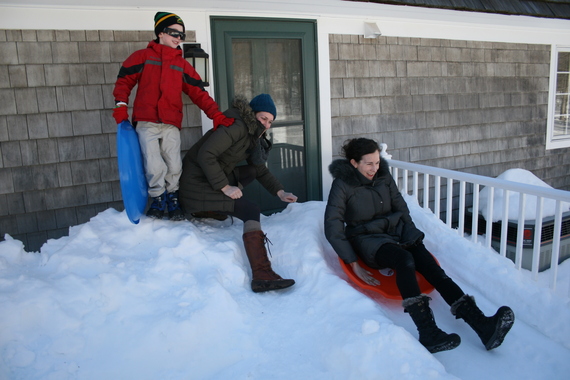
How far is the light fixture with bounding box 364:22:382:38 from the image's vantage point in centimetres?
450

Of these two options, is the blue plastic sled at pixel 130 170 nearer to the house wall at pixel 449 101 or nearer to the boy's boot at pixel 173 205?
the boy's boot at pixel 173 205

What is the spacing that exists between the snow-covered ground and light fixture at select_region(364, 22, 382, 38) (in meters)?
2.49

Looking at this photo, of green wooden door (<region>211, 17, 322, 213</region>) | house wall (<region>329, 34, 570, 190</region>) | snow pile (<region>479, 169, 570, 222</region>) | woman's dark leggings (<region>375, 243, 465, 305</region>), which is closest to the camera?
woman's dark leggings (<region>375, 243, 465, 305</region>)

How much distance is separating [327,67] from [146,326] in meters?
3.06

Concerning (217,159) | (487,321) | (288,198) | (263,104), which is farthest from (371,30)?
(487,321)

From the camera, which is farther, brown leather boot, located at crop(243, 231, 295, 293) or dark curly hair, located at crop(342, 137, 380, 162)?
dark curly hair, located at crop(342, 137, 380, 162)

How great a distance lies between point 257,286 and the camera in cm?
269

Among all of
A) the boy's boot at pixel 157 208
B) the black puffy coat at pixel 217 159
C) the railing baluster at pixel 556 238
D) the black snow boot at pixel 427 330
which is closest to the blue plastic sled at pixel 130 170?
the boy's boot at pixel 157 208

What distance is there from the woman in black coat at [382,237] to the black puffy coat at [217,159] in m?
0.67

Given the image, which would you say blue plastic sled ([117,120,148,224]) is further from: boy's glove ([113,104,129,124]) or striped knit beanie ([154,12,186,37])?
striped knit beanie ([154,12,186,37])

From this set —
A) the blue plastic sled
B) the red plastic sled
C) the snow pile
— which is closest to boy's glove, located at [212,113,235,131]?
the blue plastic sled

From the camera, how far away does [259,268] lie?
278 centimetres

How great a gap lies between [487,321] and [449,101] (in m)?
3.63

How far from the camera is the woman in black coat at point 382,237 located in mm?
2332
